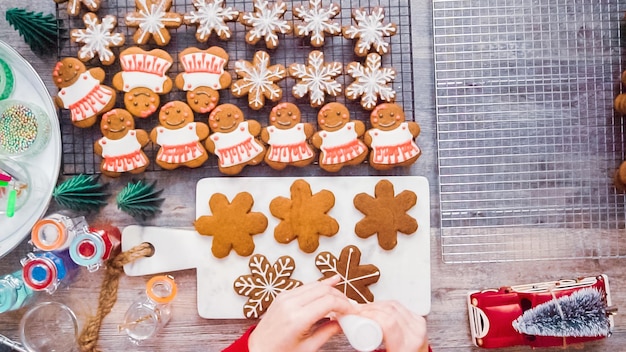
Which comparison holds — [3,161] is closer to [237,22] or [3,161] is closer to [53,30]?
[53,30]

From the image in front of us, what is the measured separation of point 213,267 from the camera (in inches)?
66.2

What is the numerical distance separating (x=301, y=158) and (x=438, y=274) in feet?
1.67

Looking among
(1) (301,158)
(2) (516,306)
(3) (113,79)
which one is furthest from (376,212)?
(3) (113,79)

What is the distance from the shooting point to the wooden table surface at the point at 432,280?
169 cm

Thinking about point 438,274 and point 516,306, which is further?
point 438,274

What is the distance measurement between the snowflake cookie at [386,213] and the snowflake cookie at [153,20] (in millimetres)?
686

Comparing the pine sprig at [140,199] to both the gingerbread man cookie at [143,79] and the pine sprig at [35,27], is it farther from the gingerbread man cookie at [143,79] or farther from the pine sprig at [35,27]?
the pine sprig at [35,27]

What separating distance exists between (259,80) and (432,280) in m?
0.73

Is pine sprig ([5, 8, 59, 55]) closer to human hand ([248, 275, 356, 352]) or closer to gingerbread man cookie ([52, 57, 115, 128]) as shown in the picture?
gingerbread man cookie ([52, 57, 115, 128])

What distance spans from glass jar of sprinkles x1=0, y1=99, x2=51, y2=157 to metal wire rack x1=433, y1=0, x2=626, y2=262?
3.49ft

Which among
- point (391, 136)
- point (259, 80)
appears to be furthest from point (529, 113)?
point (259, 80)

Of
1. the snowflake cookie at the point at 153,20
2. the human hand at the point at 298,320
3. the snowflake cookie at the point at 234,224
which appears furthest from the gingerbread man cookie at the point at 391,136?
the snowflake cookie at the point at 153,20

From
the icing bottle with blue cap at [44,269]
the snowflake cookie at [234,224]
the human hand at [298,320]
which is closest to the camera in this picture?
the human hand at [298,320]

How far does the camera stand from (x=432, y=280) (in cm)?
170
